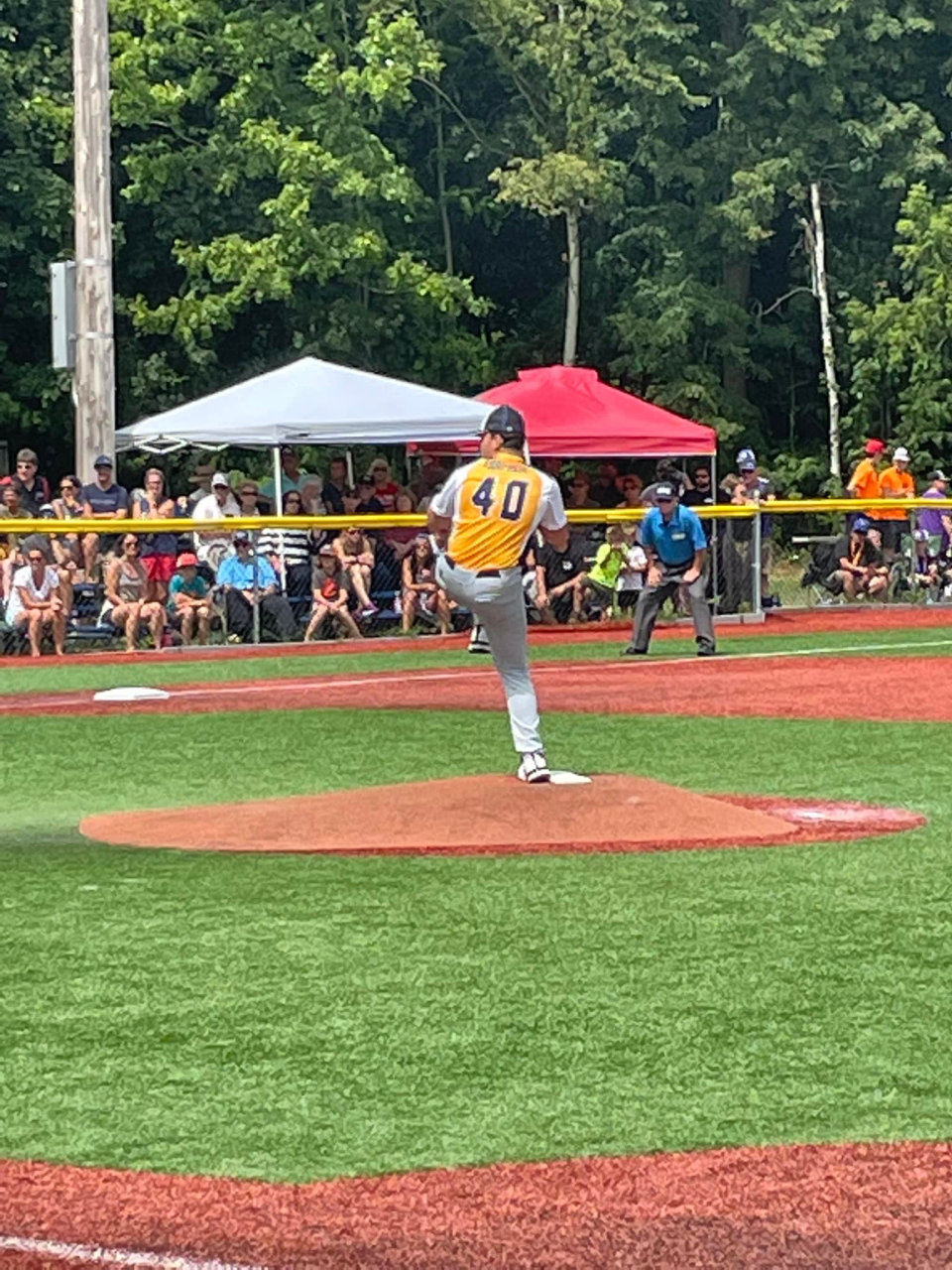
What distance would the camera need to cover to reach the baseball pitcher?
1152 cm

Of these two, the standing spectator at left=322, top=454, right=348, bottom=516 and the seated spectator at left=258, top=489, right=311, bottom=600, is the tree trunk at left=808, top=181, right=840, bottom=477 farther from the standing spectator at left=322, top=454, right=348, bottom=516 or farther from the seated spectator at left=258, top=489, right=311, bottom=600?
the seated spectator at left=258, top=489, right=311, bottom=600

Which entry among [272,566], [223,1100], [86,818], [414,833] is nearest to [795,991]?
[223,1100]

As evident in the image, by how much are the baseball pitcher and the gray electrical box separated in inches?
518

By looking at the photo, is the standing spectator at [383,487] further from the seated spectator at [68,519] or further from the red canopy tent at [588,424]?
the seated spectator at [68,519]

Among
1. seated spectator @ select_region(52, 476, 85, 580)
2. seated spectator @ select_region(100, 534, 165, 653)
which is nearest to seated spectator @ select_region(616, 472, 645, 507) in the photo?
seated spectator @ select_region(52, 476, 85, 580)

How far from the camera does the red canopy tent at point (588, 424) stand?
89.6 ft

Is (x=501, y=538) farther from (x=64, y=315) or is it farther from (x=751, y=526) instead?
(x=64, y=315)

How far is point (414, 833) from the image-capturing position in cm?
1044

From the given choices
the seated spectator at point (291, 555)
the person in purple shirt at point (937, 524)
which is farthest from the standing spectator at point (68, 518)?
the person in purple shirt at point (937, 524)

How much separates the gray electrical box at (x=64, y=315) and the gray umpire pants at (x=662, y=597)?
23.1 feet

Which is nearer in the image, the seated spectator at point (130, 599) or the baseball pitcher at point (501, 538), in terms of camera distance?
the baseball pitcher at point (501, 538)

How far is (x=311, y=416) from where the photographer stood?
2406cm

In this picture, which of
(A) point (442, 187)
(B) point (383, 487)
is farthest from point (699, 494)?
(A) point (442, 187)

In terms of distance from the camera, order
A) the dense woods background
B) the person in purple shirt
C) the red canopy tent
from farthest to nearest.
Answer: the dense woods background < the red canopy tent < the person in purple shirt
